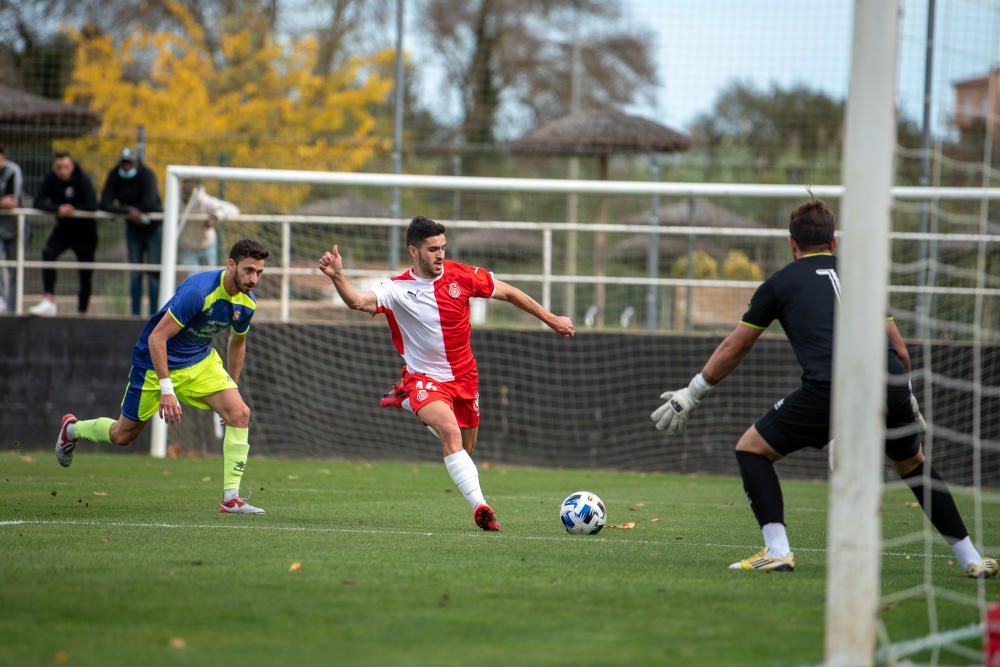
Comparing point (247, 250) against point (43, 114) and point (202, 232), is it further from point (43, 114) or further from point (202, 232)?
point (43, 114)

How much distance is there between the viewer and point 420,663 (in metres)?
4.36

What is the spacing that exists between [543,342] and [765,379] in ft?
8.72

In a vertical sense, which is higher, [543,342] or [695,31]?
[695,31]

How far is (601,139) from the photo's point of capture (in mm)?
18562

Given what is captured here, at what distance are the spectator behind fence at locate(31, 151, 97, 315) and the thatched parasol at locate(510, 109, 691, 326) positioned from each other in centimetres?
587

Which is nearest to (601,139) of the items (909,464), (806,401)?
(909,464)

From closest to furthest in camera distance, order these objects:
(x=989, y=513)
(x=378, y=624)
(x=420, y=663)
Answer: (x=420, y=663) → (x=378, y=624) → (x=989, y=513)

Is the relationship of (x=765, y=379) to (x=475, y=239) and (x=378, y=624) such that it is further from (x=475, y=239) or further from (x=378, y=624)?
(x=378, y=624)

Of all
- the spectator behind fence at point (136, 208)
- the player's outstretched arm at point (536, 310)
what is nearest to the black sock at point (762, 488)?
the player's outstretched arm at point (536, 310)

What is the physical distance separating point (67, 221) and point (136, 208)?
1.13 m

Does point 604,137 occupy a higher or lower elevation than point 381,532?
higher

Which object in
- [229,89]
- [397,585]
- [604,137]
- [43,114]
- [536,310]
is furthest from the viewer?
[229,89]

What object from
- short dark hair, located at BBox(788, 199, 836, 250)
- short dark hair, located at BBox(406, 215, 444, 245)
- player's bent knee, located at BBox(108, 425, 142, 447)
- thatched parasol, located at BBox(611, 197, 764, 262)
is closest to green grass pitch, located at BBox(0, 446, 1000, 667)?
player's bent knee, located at BBox(108, 425, 142, 447)

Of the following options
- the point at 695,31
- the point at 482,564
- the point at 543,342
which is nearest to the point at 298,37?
the point at 695,31
